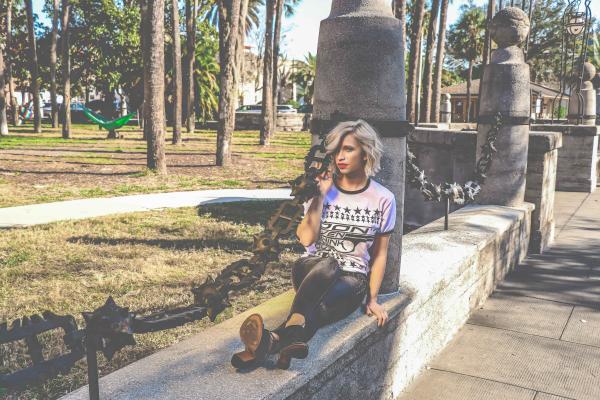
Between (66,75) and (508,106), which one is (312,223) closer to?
(508,106)

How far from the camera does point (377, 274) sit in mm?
2934

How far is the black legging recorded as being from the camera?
2613 mm

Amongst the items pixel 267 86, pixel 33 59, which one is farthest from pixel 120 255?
pixel 33 59

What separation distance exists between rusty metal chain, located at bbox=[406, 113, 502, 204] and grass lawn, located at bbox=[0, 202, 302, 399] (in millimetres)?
1402

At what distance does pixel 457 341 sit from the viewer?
4195 mm

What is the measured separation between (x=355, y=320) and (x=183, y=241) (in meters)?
4.57

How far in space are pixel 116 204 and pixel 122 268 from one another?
3.95 m

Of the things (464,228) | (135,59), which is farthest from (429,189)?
(135,59)

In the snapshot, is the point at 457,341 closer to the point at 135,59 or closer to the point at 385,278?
the point at 385,278

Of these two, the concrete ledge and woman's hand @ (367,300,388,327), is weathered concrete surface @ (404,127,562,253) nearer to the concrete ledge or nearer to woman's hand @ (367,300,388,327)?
the concrete ledge

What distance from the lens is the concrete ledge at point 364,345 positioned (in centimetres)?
222

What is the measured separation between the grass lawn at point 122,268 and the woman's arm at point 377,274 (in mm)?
467

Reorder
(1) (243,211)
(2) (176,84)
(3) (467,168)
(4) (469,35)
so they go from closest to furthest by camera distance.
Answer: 1. (3) (467,168)
2. (1) (243,211)
3. (2) (176,84)
4. (4) (469,35)

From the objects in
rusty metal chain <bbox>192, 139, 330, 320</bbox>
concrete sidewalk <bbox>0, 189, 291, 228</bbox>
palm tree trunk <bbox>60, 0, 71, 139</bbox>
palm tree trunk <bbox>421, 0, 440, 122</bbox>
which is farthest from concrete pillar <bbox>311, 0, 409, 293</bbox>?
palm tree trunk <bbox>60, 0, 71, 139</bbox>
